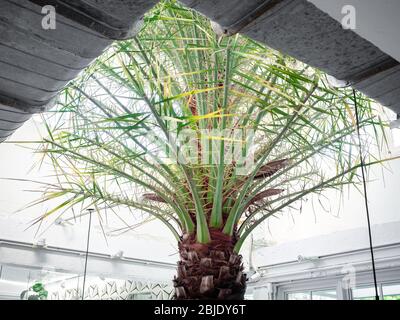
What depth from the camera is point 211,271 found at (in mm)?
1021

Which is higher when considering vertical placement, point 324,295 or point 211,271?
point 324,295

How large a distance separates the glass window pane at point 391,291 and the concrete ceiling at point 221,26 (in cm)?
228

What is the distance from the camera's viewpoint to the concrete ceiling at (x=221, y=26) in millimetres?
527

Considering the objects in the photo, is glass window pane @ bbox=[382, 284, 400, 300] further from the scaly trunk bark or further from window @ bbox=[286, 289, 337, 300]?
the scaly trunk bark

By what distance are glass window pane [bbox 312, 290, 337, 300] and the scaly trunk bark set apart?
7.89 ft

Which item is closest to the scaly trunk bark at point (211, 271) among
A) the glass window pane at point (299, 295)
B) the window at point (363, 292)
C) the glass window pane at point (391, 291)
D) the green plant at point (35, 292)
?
the glass window pane at point (391, 291)

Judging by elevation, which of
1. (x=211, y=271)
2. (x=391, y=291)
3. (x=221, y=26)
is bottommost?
(x=211, y=271)

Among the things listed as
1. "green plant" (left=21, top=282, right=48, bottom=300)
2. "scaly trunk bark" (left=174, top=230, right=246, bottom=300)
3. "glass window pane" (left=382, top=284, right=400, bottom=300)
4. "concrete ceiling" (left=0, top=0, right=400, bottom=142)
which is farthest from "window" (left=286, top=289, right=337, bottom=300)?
"concrete ceiling" (left=0, top=0, right=400, bottom=142)

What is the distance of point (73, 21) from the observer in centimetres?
A: 54

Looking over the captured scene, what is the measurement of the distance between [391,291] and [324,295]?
2.10 ft

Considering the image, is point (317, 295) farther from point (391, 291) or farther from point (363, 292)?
point (391, 291)

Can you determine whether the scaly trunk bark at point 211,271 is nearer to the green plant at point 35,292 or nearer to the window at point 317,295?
the window at point 317,295

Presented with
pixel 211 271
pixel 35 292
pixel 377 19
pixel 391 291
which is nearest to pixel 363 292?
pixel 391 291
